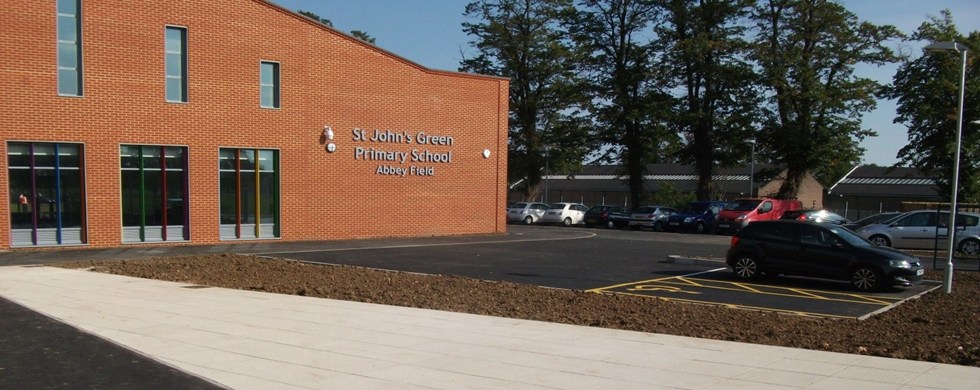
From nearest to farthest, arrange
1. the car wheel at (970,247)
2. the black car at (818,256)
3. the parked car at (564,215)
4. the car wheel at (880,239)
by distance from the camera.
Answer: the black car at (818,256)
the car wheel at (970,247)
the car wheel at (880,239)
the parked car at (564,215)

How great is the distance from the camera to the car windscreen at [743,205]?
120ft

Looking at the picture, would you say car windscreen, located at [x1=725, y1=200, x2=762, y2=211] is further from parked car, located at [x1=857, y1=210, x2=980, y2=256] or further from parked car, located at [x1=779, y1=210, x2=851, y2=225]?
parked car, located at [x1=857, y1=210, x2=980, y2=256]

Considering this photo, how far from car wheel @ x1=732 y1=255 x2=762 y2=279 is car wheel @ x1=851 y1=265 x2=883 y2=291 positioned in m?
2.04

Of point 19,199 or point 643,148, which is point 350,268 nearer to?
point 19,199

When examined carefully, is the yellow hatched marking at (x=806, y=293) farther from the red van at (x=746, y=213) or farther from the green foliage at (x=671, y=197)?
the green foliage at (x=671, y=197)

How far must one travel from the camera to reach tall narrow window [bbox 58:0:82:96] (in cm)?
2130

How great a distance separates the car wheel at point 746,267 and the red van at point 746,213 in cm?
1960

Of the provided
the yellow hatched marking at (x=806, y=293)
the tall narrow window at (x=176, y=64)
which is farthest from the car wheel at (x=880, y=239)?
the tall narrow window at (x=176, y=64)

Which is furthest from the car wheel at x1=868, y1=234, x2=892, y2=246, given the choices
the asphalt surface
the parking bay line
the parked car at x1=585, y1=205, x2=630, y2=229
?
the parked car at x1=585, y1=205, x2=630, y2=229

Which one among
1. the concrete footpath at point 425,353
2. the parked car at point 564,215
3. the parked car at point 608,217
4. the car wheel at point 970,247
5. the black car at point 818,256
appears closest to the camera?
the concrete footpath at point 425,353

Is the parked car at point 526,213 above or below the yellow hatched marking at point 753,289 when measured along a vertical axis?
below

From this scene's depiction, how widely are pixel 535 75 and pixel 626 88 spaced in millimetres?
6362

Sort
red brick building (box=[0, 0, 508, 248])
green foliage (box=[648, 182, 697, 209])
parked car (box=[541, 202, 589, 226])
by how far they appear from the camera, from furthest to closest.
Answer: green foliage (box=[648, 182, 697, 209])
parked car (box=[541, 202, 589, 226])
red brick building (box=[0, 0, 508, 248])

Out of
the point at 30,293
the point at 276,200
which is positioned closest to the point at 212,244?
the point at 276,200
